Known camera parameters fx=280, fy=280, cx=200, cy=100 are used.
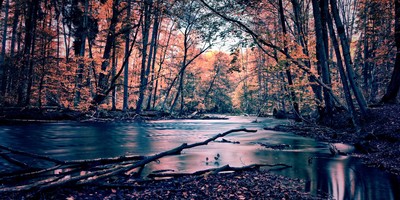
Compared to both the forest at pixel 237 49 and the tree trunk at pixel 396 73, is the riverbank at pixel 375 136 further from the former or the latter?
the tree trunk at pixel 396 73

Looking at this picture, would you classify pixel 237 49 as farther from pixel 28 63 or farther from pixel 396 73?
pixel 28 63

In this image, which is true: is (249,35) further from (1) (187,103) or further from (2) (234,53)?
(1) (187,103)

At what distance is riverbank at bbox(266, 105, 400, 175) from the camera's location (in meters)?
9.70

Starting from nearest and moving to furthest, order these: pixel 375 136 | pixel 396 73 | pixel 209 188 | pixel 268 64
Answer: pixel 209 188, pixel 375 136, pixel 396 73, pixel 268 64

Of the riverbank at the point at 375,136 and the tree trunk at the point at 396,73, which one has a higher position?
the tree trunk at the point at 396,73

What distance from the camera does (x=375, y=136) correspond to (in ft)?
44.2

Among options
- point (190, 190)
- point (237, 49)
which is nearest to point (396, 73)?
point (237, 49)

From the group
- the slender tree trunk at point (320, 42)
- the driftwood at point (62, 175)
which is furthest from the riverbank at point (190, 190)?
the slender tree trunk at point (320, 42)

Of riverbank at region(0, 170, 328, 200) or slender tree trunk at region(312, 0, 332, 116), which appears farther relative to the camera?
slender tree trunk at region(312, 0, 332, 116)

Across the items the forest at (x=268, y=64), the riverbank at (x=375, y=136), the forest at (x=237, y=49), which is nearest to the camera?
the riverbank at (x=375, y=136)

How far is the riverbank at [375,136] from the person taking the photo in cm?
970

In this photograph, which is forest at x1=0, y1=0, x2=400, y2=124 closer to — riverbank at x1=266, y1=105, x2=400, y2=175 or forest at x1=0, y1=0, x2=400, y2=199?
forest at x1=0, y1=0, x2=400, y2=199

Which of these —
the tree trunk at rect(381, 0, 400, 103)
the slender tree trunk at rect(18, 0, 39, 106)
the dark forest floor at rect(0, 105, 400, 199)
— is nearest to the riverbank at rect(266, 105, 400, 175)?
the dark forest floor at rect(0, 105, 400, 199)

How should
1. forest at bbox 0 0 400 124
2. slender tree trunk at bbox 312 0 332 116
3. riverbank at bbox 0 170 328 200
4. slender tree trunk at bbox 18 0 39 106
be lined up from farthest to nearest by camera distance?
slender tree trunk at bbox 18 0 39 106
forest at bbox 0 0 400 124
slender tree trunk at bbox 312 0 332 116
riverbank at bbox 0 170 328 200
